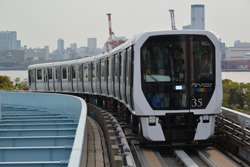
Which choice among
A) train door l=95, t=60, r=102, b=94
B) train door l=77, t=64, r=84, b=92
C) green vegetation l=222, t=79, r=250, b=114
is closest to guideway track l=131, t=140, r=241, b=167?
train door l=95, t=60, r=102, b=94

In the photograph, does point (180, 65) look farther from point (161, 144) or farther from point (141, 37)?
point (161, 144)

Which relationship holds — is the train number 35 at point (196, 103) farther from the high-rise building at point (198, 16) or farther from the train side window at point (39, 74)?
the high-rise building at point (198, 16)

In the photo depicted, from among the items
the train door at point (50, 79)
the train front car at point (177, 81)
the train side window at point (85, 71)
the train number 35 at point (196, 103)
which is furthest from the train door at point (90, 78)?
the train number 35 at point (196, 103)

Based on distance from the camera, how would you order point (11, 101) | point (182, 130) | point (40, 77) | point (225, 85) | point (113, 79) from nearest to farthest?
point (182, 130), point (113, 79), point (11, 101), point (40, 77), point (225, 85)

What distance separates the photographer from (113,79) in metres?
20.1

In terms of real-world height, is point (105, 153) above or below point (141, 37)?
below

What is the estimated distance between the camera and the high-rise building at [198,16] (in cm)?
11199

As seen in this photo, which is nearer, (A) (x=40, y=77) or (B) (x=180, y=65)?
(B) (x=180, y=65)

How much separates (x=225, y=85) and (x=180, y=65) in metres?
64.1

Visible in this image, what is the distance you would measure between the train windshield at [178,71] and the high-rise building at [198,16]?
9850 cm

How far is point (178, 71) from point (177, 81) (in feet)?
0.85

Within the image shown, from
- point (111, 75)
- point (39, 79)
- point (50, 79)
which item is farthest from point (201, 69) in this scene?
point (39, 79)

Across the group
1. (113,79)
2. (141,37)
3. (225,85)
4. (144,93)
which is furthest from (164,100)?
(225,85)

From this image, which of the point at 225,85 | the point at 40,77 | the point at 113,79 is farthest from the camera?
the point at 225,85
